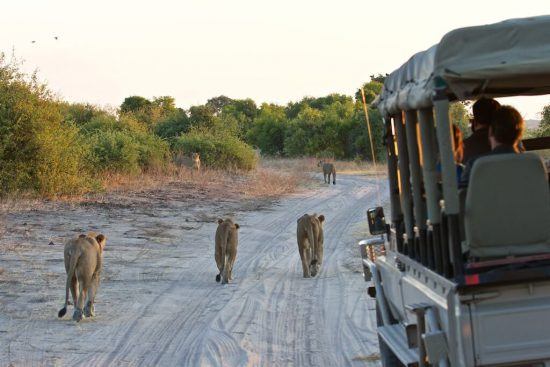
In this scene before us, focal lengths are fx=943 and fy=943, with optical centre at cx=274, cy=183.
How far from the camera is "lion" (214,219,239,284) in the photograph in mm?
12375

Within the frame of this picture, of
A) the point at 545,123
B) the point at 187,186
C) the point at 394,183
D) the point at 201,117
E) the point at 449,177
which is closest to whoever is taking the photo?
the point at 449,177

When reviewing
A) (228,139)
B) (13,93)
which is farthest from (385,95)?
(228,139)

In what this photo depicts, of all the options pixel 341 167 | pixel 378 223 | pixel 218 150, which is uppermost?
pixel 218 150

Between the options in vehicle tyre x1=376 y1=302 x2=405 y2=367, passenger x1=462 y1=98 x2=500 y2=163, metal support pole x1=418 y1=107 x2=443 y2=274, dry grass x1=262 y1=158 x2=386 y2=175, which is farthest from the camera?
dry grass x1=262 y1=158 x2=386 y2=175

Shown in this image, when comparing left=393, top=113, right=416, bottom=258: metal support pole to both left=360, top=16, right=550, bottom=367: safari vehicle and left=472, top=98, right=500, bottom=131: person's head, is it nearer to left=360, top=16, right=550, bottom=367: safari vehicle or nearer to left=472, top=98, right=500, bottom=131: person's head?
left=360, top=16, right=550, bottom=367: safari vehicle

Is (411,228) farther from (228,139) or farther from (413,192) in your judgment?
(228,139)

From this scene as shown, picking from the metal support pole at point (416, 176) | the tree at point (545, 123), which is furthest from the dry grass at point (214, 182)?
the metal support pole at point (416, 176)

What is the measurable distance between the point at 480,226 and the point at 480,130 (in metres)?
1.59

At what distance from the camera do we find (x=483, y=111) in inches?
250

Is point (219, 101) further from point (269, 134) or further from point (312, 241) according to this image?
point (312, 241)

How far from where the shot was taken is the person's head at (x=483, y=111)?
6.29m

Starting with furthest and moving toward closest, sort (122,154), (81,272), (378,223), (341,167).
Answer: (341,167) → (122,154) → (81,272) → (378,223)

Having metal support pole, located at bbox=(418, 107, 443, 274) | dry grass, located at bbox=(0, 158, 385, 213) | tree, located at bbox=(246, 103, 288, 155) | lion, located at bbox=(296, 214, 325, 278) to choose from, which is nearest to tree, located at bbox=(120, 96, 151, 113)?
tree, located at bbox=(246, 103, 288, 155)

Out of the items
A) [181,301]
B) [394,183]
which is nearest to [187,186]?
[181,301]
